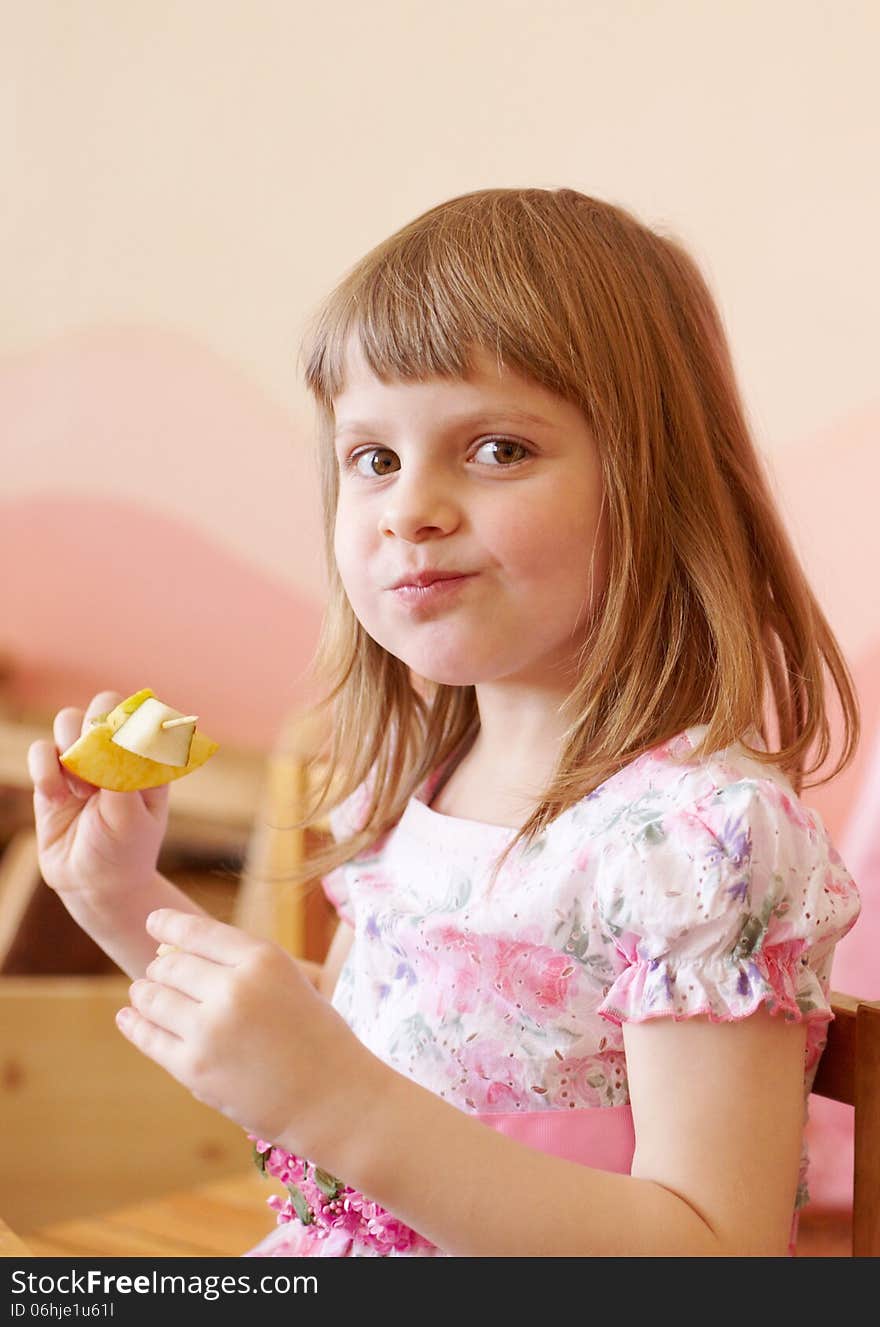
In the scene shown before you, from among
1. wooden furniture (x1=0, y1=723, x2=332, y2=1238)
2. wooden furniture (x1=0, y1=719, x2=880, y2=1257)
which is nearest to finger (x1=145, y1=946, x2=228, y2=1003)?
wooden furniture (x1=0, y1=719, x2=880, y2=1257)

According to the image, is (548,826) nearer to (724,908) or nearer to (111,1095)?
(724,908)

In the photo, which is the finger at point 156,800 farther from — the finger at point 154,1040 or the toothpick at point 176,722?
the finger at point 154,1040

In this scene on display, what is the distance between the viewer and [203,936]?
0.64 meters

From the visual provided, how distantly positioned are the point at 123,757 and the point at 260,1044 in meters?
0.27

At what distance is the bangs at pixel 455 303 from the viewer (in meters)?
0.72

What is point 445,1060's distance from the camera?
76cm

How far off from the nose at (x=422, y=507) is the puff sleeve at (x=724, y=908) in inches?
7.2

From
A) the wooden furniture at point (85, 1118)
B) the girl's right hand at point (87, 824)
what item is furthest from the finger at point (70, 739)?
the wooden furniture at point (85, 1118)

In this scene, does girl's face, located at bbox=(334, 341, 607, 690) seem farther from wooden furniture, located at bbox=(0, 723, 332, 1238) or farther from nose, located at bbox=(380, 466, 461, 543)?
wooden furniture, located at bbox=(0, 723, 332, 1238)

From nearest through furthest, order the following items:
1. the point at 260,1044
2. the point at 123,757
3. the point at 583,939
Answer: the point at 260,1044
the point at 583,939
the point at 123,757

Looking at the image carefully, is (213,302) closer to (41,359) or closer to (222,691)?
(41,359)

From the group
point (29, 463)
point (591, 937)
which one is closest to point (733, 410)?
point (591, 937)

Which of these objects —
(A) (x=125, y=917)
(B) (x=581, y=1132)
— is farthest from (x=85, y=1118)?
(B) (x=581, y=1132)
